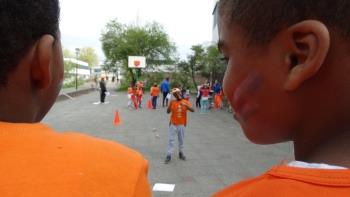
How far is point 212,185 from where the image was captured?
6.44m

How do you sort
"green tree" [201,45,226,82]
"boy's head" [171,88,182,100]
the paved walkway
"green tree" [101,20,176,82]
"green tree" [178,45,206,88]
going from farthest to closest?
"green tree" [101,20,176,82], "green tree" [178,45,206,88], "green tree" [201,45,226,82], "boy's head" [171,88,182,100], the paved walkway

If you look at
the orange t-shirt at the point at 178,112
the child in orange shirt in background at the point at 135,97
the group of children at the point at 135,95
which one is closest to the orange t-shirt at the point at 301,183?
the orange t-shirt at the point at 178,112

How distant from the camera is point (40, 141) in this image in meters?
0.81

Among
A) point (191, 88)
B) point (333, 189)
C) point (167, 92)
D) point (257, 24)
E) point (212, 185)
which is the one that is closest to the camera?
point (333, 189)

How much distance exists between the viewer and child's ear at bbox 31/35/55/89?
872 mm

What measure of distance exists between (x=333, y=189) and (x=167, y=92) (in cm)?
2210

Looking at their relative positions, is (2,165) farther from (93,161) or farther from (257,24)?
(257,24)

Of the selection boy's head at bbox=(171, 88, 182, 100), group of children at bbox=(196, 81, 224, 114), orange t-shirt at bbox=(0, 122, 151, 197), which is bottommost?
group of children at bbox=(196, 81, 224, 114)

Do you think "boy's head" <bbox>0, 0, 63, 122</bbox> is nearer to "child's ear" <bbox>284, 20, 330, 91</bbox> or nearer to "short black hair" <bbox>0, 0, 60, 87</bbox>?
"short black hair" <bbox>0, 0, 60, 87</bbox>

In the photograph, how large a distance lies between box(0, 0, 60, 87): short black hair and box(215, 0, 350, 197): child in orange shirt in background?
40cm

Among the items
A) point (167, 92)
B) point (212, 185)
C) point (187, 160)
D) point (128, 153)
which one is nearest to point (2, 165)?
point (128, 153)

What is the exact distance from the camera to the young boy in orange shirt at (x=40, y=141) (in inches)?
29.5

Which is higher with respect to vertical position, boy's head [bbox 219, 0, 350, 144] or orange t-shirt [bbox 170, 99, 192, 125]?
boy's head [bbox 219, 0, 350, 144]

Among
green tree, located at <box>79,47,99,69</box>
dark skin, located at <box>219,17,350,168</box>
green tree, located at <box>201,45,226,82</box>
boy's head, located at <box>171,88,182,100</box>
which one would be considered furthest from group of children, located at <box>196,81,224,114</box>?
green tree, located at <box>79,47,99,69</box>
